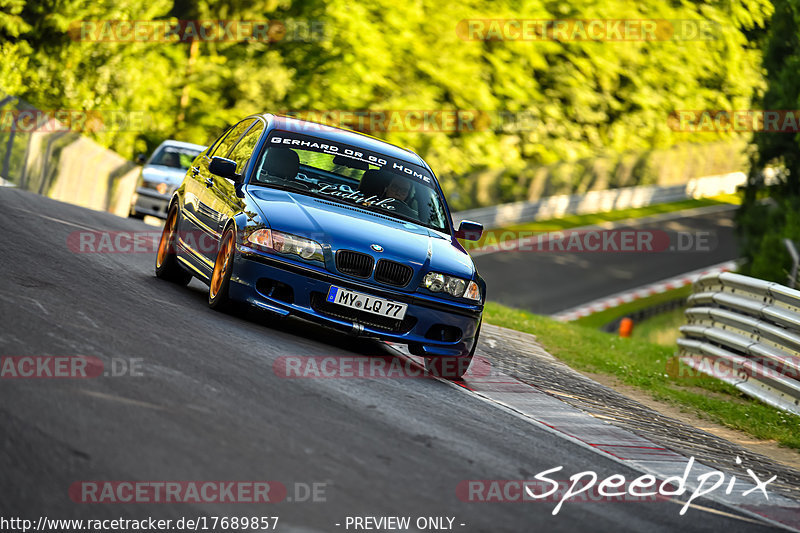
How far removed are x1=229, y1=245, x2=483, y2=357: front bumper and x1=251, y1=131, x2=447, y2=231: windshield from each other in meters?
1.21

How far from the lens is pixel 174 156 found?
2158 cm

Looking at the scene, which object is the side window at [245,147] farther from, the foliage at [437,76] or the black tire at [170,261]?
the foliage at [437,76]

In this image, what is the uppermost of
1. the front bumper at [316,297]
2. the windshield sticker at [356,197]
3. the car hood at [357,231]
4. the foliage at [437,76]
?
the foliage at [437,76]

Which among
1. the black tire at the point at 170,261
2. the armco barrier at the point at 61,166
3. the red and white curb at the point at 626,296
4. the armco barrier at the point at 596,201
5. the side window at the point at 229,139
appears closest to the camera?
the black tire at the point at 170,261

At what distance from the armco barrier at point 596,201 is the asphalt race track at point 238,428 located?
24054 mm

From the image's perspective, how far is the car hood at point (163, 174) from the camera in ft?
68.0

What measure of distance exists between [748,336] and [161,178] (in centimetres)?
1229

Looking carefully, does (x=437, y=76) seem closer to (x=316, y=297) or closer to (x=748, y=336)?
(x=748, y=336)

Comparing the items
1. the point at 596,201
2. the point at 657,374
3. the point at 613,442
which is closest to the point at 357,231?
the point at 613,442

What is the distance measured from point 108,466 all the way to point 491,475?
79.9 inches

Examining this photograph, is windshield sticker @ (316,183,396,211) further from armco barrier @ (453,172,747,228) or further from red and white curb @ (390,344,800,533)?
armco barrier @ (453,172,747,228)

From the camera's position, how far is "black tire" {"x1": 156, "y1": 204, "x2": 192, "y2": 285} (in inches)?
394

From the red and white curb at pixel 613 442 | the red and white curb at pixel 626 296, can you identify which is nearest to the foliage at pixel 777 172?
the red and white curb at pixel 626 296

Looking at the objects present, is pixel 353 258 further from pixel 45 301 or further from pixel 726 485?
pixel 726 485
